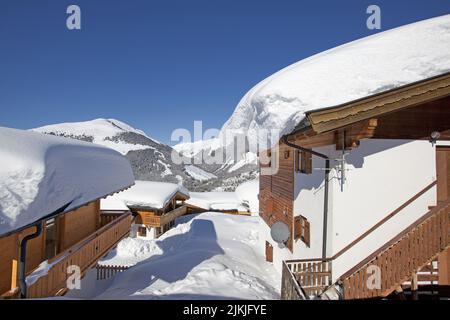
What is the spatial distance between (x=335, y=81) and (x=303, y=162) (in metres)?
3.04

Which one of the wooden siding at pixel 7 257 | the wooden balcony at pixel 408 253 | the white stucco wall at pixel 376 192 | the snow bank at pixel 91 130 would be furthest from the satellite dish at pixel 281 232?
the snow bank at pixel 91 130

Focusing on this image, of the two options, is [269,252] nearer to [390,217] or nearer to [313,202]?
[313,202]

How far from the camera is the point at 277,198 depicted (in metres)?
12.5

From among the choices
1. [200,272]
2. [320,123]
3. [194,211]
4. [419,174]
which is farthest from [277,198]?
[194,211]

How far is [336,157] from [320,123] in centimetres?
157

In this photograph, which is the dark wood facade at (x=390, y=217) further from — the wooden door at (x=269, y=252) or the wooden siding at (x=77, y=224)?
the wooden door at (x=269, y=252)

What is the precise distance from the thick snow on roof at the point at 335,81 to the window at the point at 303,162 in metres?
1.88

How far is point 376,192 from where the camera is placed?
6.37 m

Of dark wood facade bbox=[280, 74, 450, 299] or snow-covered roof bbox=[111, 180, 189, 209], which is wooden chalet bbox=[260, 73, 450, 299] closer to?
dark wood facade bbox=[280, 74, 450, 299]

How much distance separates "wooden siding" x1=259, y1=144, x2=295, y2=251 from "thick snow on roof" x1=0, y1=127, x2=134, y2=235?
270 inches

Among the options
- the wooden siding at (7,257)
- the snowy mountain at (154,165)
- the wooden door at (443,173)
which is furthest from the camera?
the snowy mountain at (154,165)

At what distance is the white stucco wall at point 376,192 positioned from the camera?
20.8 feet

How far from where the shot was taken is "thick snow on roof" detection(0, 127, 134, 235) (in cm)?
332

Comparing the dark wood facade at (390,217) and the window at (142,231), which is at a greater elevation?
the dark wood facade at (390,217)
